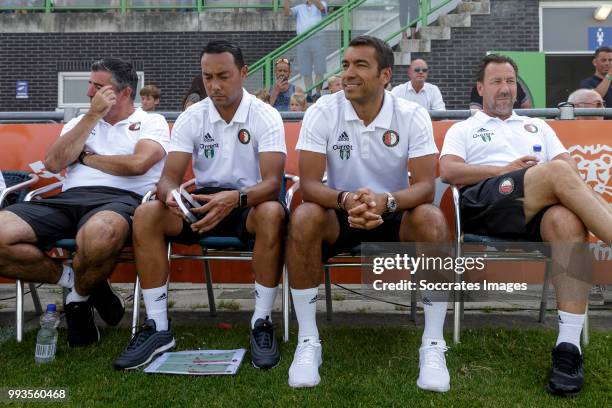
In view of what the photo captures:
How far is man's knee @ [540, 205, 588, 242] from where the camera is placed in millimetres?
2973

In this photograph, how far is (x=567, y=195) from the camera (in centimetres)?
298

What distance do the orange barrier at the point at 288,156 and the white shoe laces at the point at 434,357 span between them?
1893 millimetres

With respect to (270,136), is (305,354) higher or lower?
lower

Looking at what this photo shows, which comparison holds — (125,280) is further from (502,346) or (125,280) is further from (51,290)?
(502,346)

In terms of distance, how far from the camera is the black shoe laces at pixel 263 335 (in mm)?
3258

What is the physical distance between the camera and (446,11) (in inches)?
397

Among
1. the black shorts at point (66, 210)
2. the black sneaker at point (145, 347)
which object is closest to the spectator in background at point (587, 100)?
the black shorts at point (66, 210)

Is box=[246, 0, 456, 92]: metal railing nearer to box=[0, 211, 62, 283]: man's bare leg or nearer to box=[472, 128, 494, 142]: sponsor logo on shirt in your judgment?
box=[472, 128, 494, 142]: sponsor logo on shirt

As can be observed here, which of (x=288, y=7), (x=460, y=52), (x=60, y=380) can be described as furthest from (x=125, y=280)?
(x=288, y=7)

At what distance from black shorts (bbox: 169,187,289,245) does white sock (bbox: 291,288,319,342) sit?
0.47 metres

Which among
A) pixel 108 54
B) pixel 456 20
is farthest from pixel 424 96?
pixel 108 54

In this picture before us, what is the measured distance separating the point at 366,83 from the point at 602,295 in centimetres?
268

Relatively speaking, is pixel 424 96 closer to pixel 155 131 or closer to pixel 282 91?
pixel 282 91

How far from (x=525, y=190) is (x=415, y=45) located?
23.2 ft
